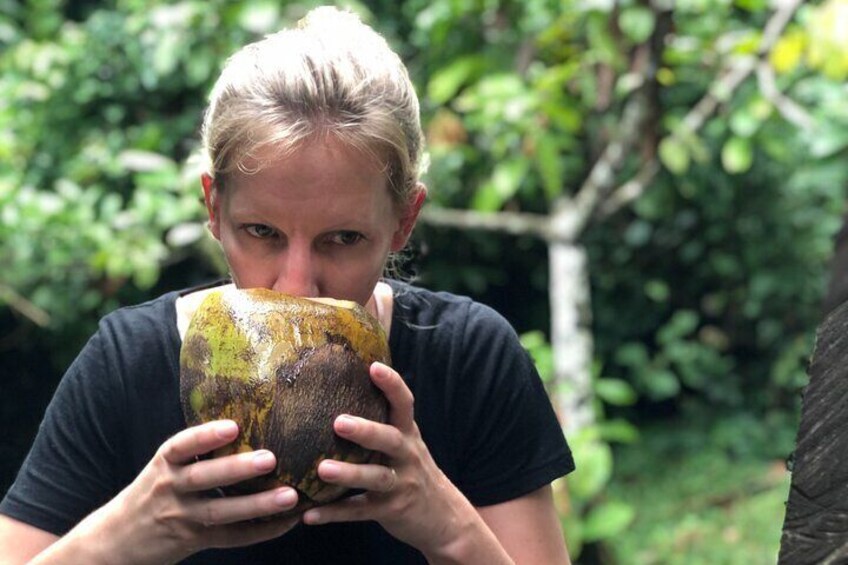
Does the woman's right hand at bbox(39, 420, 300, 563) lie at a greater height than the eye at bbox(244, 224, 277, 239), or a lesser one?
lesser

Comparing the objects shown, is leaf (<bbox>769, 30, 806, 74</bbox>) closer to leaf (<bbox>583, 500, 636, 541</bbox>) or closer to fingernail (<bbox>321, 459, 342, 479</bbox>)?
leaf (<bbox>583, 500, 636, 541</bbox>)

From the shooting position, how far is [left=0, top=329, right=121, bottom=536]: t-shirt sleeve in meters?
1.73

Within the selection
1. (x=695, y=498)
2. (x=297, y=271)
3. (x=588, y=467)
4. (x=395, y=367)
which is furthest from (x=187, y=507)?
(x=695, y=498)

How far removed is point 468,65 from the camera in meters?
3.93

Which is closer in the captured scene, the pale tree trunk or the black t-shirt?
the black t-shirt

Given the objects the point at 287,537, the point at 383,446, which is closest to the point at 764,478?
the point at 287,537

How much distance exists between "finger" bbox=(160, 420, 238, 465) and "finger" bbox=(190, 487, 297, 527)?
0.19 ft

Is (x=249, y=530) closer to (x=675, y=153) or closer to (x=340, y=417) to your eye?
(x=340, y=417)

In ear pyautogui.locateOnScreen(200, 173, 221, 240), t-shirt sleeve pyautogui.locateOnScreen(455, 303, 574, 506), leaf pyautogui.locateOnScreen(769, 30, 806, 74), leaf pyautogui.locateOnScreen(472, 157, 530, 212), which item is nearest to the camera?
ear pyautogui.locateOnScreen(200, 173, 221, 240)

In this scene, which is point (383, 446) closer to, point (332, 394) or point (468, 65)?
point (332, 394)

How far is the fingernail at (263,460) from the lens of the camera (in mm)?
1302

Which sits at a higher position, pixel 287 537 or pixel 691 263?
pixel 691 263

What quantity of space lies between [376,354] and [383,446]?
153mm

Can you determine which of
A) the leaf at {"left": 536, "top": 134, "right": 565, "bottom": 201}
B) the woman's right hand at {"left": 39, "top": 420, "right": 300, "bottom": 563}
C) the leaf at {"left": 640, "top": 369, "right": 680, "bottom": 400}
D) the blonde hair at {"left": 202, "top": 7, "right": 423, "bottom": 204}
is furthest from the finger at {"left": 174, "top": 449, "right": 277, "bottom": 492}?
the leaf at {"left": 640, "top": 369, "right": 680, "bottom": 400}
